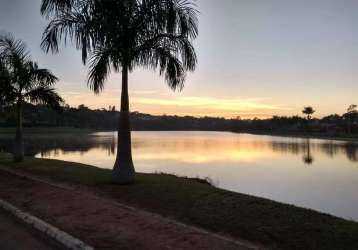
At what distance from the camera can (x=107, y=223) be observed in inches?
324

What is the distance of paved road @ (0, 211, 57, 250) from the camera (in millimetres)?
6992

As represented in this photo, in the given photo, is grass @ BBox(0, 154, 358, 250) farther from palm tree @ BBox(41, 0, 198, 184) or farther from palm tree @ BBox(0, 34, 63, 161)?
palm tree @ BBox(0, 34, 63, 161)

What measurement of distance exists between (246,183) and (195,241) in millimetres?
14595

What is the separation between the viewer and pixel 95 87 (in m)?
13.0

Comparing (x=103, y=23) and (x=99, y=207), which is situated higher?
(x=103, y=23)

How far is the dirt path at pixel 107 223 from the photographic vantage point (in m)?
6.91

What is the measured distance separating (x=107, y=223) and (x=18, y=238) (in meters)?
1.58

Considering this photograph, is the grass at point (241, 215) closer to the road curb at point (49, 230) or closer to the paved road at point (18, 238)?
the road curb at point (49, 230)

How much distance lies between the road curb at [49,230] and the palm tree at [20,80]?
1037cm

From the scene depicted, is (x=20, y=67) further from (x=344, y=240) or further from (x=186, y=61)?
(x=344, y=240)

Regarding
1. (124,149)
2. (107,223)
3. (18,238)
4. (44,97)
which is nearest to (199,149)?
(44,97)

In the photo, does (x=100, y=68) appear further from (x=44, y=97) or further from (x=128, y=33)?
(x=44, y=97)

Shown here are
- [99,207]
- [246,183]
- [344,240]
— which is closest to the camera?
[344,240]

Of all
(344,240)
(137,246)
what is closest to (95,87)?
(137,246)
